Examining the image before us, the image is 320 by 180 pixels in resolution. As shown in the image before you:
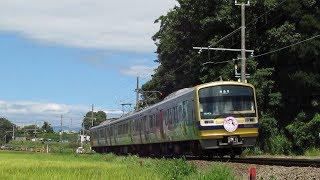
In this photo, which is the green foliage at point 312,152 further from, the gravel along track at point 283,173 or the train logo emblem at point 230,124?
the gravel along track at point 283,173

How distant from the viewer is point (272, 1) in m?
37.4

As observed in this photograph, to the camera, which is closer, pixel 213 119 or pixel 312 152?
pixel 213 119

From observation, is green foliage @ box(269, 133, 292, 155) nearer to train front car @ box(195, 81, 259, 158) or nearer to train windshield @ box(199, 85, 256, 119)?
train front car @ box(195, 81, 259, 158)

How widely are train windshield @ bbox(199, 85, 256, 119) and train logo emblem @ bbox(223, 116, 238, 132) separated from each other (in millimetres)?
206

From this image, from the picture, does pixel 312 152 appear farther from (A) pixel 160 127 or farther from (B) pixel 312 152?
(A) pixel 160 127

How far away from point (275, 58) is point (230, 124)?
58.5 ft

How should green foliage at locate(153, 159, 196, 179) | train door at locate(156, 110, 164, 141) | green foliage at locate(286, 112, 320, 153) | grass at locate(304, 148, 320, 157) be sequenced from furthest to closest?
green foliage at locate(286, 112, 320, 153), grass at locate(304, 148, 320, 157), train door at locate(156, 110, 164, 141), green foliage at locate(153, 159, 196, 179)

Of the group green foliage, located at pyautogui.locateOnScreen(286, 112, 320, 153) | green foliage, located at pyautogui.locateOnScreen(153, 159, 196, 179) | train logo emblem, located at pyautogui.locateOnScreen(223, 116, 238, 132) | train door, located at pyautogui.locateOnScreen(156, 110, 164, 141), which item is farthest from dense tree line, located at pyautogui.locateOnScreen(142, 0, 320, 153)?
green foliage, located at pyautogui.locateOnScreen(153, 159, 196, 179)

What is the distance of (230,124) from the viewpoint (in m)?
21.2

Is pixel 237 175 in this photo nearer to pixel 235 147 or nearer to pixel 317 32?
pixel 235 147

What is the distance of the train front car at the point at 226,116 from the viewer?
835 inches

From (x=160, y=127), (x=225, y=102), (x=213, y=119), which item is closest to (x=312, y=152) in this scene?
(x=160, y=127)

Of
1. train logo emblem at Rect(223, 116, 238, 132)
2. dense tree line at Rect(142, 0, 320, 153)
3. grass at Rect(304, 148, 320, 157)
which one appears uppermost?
dense tree line at Rect(142, 0, 320, 153)

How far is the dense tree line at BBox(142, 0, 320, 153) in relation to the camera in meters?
35.0
